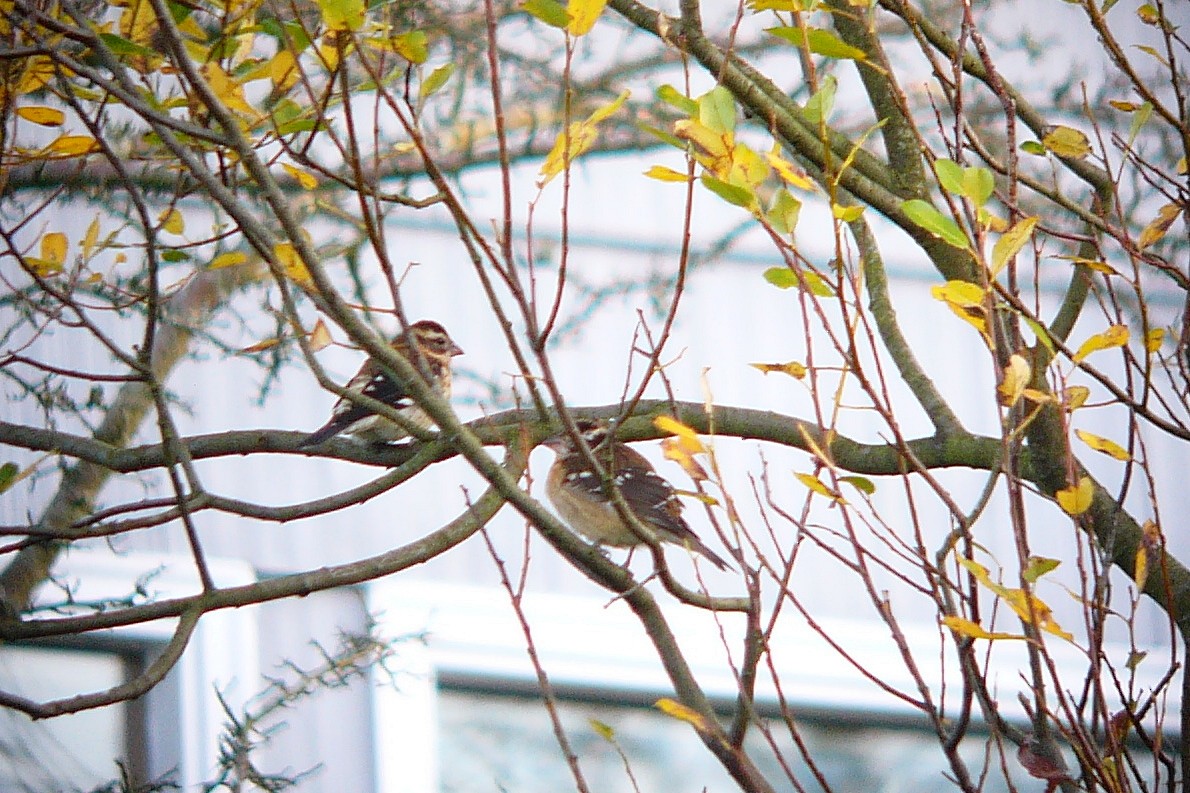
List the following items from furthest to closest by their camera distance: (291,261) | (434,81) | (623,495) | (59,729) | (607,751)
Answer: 1. (607,751)
2. (59,729)
3. (623,495)
4. (291,261)
5. (434,81)

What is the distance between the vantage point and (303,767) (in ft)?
20.5

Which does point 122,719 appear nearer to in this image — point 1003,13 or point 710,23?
point 710,23

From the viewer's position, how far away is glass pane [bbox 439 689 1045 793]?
6523 millimetres

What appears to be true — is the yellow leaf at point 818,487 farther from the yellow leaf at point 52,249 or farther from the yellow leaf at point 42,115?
the yellow leaf at point 52,249

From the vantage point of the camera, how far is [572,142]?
2.12 metres

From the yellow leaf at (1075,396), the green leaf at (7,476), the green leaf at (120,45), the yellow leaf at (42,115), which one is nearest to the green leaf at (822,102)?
the yellow leaf at (1075,396)

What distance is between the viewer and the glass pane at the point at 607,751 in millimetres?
6523

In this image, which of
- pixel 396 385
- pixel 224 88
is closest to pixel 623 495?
pixel 396 385

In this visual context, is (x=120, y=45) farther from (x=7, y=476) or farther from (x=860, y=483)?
(x=860, y=483)

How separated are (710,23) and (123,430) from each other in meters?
4.32

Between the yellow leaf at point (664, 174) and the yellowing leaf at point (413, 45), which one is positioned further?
the yellowing leaf at point (413, 45)

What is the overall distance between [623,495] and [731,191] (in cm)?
275

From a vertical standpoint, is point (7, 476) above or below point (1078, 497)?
above

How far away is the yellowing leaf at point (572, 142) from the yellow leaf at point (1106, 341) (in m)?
0.79
